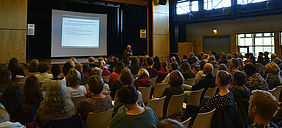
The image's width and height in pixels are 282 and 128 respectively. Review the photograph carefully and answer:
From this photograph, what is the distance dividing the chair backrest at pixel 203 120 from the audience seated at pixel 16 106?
1.92 metres

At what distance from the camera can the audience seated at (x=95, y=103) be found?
112 inches

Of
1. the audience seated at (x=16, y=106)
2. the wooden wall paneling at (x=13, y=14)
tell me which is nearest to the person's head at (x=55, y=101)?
the audience seated at (x=16, y=106)

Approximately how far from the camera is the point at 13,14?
910 centimetres

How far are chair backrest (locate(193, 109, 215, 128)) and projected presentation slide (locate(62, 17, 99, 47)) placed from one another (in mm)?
9786

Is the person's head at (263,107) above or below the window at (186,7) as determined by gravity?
below

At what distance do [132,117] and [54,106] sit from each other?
105 cm

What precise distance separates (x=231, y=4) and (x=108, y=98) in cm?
1244

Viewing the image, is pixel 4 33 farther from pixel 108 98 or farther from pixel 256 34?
pixel 256 34

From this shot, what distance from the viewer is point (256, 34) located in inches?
532

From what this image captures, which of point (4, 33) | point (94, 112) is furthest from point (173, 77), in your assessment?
point (4, 33)

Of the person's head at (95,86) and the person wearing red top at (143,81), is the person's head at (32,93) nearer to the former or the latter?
the person's head at (95,86)

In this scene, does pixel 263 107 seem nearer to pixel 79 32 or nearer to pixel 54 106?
pixel 54 106

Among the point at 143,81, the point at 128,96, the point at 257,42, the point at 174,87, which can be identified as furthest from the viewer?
the point at 257,42

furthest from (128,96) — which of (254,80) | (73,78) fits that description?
(254,80)
